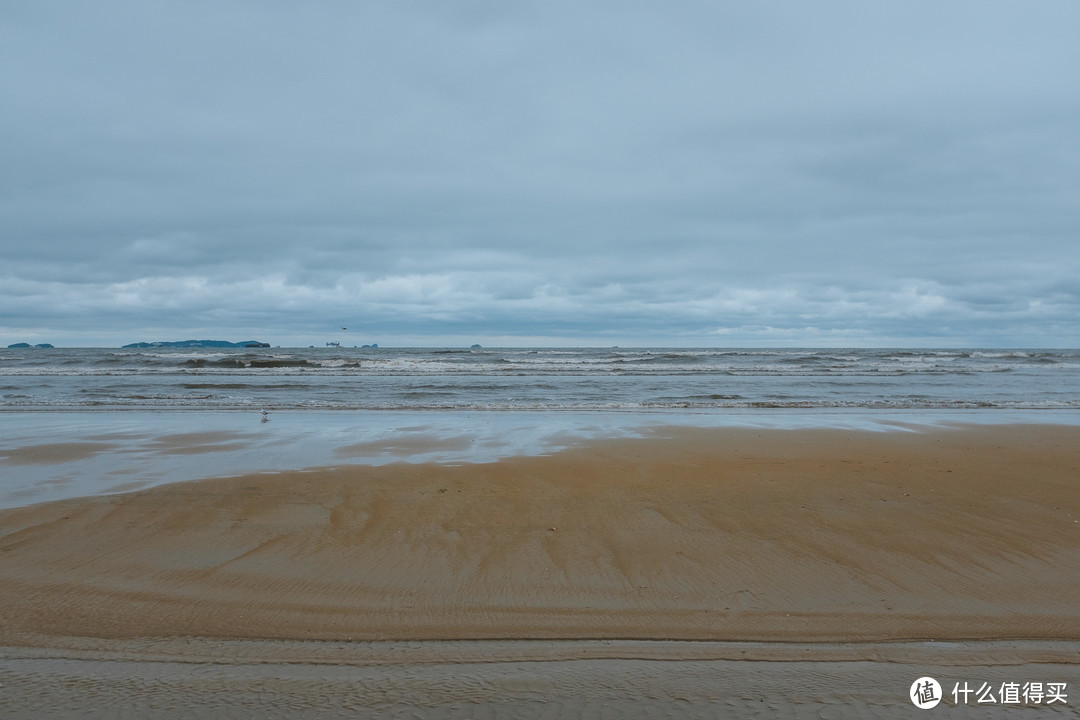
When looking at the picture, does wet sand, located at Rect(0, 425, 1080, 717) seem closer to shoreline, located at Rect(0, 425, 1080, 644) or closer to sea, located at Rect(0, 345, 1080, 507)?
shoreline, located at Rect(0, 425, 1080, 644)

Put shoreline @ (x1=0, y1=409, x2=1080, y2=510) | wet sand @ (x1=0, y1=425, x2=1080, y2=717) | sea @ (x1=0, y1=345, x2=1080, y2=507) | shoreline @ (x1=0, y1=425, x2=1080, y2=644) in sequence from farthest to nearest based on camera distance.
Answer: sea @ (x1=0, y1=345, x2=1080, y2=507)
shoreline @ (x1=0, y1=409, x2=1080, y2=510)
shoreline @ (x1=0, y1=425, x2=1080, y2=644)
wet sand @ (x1=0, y1=425, x2=1080, y2=717)

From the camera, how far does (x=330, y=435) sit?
12977 millimetres

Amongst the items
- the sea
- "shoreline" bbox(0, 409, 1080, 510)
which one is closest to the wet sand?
"shoreline" bbox(0, 409, 1080, 510)

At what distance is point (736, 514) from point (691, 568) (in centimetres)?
176

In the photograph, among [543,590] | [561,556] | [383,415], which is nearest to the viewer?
[543,590]

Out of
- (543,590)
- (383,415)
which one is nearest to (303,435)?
(383,415)

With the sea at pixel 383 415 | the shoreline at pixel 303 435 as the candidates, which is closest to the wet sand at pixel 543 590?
the shoreline at pixel 303 435

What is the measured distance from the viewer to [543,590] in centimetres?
472

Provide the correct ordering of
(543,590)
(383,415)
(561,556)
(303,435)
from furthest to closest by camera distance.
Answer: (383,415), (303,435), (561,556), (543,590)

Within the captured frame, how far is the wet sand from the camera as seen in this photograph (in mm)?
3455

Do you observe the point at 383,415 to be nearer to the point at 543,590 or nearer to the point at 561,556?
the point at 561,556

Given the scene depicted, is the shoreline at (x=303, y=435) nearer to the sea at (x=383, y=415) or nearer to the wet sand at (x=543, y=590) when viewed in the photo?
the sea at (x=383, y=415)

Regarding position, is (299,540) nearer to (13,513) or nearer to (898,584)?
(13,513)

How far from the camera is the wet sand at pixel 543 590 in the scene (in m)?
3.46
